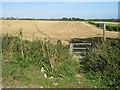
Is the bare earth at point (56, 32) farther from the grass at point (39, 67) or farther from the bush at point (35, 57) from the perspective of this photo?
the grass at point (39, 67)

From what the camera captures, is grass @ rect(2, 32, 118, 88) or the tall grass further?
the tall grass

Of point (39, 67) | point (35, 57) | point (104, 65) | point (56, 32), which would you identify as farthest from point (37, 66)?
point (56, 32)

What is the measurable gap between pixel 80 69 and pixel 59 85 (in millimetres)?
1223

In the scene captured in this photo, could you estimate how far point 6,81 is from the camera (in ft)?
14.5

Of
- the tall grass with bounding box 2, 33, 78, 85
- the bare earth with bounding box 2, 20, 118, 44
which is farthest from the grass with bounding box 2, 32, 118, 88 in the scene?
the bare earth with bounding box 2, 20, 118, 44

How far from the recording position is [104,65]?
4.97 meters

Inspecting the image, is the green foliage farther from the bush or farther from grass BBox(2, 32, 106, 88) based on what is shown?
the bush

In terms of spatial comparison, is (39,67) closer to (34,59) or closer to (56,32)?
(34,59)

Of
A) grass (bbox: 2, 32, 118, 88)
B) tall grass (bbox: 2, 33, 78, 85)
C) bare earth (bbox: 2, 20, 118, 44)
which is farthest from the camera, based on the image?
bare earth (bbox: 2, 20, 118, 44)

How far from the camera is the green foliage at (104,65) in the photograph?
4.40m

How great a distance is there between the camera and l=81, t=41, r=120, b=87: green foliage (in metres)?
4.40

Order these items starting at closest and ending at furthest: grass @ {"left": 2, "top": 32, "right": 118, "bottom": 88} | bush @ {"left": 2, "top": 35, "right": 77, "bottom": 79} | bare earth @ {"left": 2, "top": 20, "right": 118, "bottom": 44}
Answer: grass @ {"left": 2, "top": 32, "right": 118, "bottom": 88}
bush @ {"left": 2, "top": 35, "right": 77, "bottom": 79}
bare earth @ {"left": 2, "top": 20, "right": 118, "bottom": 44}

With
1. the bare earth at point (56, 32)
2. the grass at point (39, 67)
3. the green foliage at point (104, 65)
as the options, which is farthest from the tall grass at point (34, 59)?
the bare earth at point (56, 32)

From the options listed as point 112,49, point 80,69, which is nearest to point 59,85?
point 80,69
